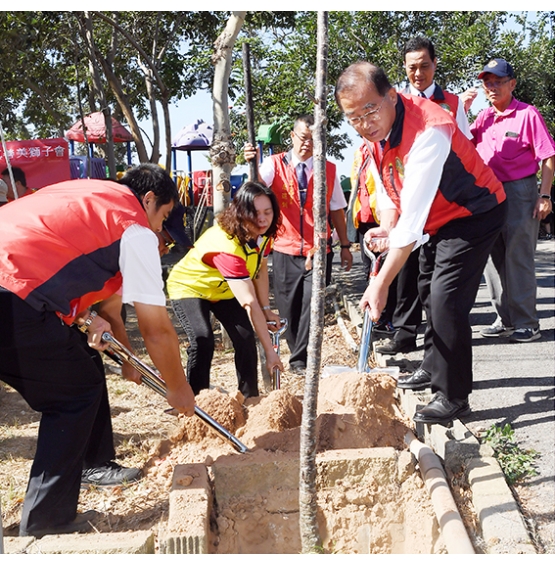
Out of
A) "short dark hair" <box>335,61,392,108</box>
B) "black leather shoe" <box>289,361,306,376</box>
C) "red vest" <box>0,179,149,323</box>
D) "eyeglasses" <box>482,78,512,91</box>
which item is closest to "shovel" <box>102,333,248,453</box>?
"red vest" <box>0,179,149,323</box>

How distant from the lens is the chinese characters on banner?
8.30 meters

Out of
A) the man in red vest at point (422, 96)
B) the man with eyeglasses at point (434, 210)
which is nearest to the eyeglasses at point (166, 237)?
the man with eyeglasses at point (434, 210)

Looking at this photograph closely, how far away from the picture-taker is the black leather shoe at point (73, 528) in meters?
2.83

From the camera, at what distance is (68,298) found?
267 cm

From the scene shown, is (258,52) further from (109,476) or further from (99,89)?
(109,476)

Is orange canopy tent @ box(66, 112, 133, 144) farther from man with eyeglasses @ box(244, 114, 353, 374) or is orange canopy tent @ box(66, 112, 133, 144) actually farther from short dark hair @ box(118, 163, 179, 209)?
short dark hair @ box(118, 163, 179, 209)

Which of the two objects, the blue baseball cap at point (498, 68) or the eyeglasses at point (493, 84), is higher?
the blue baseball cap at point (498, 68)

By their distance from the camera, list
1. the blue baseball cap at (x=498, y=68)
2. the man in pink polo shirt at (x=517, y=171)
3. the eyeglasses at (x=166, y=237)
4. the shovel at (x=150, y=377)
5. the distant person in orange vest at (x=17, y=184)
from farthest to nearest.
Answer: the distant person in orange vest at (x=17, y=184)
the man in pink polo shirt at (x=517, y=171)
the blue baseball cap at (x=498, y=68)
the eyeglasses at (x=166, y=237)
the shovel at (x=150, y=377)

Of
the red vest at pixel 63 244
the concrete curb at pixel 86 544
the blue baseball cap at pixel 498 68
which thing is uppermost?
the blue baseball cap at pixel 498 68

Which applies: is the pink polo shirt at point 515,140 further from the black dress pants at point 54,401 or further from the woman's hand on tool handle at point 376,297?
the black dress pants at point 54,401

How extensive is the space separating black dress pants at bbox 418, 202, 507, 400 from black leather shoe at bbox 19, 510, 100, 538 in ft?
5.83

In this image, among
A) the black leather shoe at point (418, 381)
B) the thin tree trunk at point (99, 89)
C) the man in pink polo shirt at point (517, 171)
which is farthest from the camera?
the thin tree trunk at point (99, 89)

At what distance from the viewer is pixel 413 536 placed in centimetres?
297

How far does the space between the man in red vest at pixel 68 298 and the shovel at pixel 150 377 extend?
0.08m
